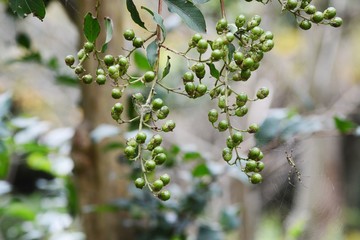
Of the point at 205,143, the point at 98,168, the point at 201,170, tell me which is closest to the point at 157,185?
the point at 201,170

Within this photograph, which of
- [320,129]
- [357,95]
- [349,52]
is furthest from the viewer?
[349,52]

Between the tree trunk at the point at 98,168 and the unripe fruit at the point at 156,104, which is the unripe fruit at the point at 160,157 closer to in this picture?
the unripe fruit at the point at 156,104

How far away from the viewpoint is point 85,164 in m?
1.33

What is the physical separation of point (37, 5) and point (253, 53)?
0.76 feet

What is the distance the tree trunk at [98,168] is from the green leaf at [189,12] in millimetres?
775

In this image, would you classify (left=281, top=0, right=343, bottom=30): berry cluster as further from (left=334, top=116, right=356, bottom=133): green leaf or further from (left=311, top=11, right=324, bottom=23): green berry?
(left=334, top=116, right=356, bottom=133): green leaf

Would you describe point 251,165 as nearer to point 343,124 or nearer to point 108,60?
point 108,60

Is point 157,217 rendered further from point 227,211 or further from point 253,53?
point 253,53

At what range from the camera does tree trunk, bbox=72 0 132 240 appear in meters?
1.33

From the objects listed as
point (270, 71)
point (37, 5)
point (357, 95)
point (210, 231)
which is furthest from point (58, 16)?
point (37, 5)

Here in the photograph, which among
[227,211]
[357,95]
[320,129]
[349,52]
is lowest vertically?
[349,52]

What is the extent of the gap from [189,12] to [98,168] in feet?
2.75

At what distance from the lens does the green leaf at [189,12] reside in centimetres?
56

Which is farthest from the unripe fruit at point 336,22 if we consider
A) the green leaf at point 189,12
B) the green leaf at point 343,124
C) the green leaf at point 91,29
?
the green leaf at point 343,124
